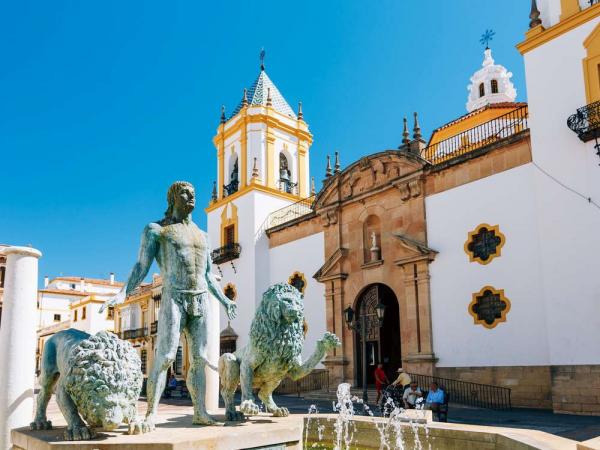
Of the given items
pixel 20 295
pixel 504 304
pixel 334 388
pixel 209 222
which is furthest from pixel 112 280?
pixel 20 295

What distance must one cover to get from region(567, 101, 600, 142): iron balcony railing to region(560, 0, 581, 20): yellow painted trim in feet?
8.43

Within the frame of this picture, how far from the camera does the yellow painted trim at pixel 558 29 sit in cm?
1196

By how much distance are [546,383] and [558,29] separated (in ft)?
27.0

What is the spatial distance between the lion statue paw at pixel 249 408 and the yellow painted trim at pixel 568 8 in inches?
475

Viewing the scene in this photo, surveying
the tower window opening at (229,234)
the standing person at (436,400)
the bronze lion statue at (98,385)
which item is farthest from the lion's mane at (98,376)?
the tower window opening at (229,234)

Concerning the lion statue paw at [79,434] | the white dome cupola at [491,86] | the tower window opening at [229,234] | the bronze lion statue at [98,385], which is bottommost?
the lion statue paw at [79,434]

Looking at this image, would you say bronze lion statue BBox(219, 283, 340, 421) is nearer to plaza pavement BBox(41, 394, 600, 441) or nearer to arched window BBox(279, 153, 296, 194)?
plaza pavement BBox(41, 394, 600, 441)

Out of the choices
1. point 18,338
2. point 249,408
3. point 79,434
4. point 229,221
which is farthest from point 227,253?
point 79,434

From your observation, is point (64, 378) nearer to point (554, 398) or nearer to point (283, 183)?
point (554, 398)

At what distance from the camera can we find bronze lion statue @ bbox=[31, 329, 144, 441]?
343 centimetres

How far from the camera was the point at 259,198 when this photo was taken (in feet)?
72.8

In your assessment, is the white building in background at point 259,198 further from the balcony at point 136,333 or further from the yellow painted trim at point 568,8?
the balcony at point 136,333

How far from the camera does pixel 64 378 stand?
3604 mm

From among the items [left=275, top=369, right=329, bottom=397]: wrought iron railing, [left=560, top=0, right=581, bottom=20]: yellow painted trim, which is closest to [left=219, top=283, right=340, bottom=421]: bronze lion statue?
[left=560, top=0, right=581, bottom=20]: yellow painted trim
